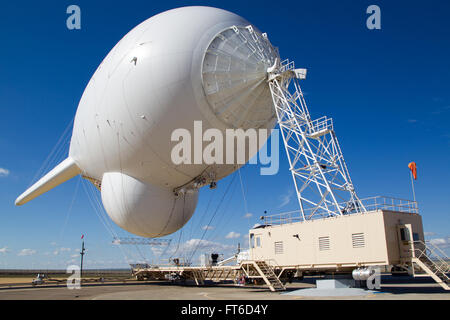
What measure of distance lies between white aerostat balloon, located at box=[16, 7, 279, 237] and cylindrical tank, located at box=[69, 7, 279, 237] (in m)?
0.05

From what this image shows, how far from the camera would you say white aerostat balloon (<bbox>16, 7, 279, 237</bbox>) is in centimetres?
1862

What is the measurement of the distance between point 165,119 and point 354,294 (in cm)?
1189

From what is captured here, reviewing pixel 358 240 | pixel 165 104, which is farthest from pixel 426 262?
pixel 165 104

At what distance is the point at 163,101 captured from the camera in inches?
728

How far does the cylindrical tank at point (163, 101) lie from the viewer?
1861cm

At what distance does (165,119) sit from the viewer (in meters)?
18.7

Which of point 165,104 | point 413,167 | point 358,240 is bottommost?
point 358,240

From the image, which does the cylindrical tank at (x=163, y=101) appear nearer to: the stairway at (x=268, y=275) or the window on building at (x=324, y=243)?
the stairway at (x=268, y=275)

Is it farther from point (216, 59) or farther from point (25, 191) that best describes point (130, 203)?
point (25, 191)

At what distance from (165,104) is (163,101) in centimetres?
18

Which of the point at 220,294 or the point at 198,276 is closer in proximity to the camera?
the point at 220,294

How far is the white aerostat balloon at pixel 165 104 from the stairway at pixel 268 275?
234 inches

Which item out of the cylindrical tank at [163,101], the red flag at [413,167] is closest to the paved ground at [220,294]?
the cylindrical tank at [163,101]

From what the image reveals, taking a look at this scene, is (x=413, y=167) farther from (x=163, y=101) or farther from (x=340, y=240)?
(x=163, y=101)
